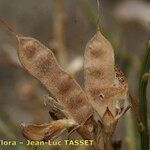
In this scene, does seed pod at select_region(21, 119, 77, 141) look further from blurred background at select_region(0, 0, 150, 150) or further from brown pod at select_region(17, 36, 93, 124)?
blurred background at select_region(0, 0, 150, 150)

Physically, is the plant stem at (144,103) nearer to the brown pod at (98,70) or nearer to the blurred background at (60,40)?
the brown pod at (98,70)

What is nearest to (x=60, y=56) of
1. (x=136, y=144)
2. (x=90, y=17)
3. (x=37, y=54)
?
(x=90, y=17)

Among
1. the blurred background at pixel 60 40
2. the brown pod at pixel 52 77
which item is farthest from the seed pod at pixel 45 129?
the blurred background at pixel 60 40

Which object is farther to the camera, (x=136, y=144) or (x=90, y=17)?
(x=90, y=17)

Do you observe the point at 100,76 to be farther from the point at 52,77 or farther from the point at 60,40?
the point at 60,40

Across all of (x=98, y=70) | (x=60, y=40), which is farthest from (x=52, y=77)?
(x=60, y=40)

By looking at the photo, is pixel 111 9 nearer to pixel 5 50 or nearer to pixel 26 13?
pixel 26 13

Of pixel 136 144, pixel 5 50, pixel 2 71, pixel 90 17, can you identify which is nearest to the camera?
pixel 136 144
